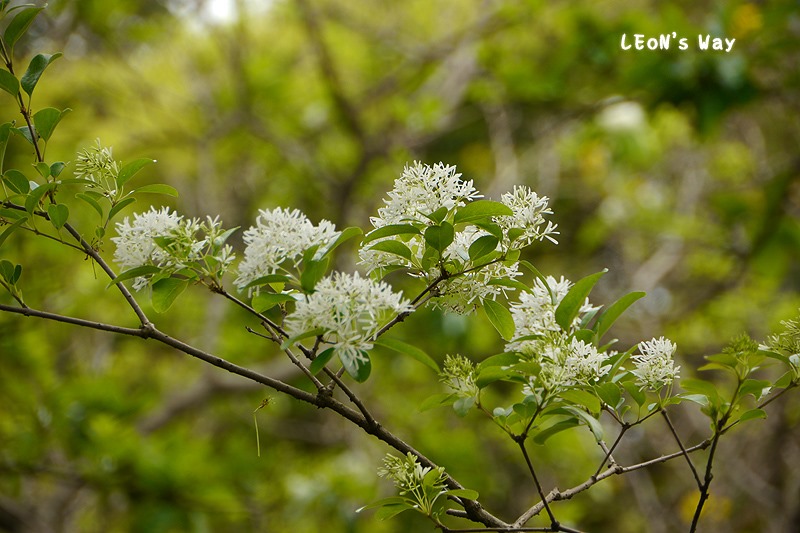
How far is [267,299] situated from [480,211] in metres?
0.21

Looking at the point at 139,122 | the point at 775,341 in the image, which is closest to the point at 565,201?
the point at 139,122

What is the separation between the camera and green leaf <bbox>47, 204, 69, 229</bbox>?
2.27 ft

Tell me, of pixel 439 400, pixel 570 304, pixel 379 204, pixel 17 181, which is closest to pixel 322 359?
pixel 439 400

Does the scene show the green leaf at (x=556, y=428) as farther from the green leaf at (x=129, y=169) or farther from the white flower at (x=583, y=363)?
the green leaf at (x=129, y=169)

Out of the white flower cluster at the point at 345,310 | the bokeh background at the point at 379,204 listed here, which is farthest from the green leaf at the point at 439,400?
the bokeh background at the point at 379,204

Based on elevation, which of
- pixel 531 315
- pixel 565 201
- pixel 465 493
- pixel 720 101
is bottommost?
pixel 465 493

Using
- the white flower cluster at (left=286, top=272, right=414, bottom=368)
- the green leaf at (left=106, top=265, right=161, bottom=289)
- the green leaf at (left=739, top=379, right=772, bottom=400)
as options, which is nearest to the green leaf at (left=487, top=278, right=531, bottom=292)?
the white flower cluster at (left=286, top=272, right=414, bottom=368)

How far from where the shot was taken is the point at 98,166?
717mm

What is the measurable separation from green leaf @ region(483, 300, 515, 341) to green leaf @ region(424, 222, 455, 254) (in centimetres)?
9

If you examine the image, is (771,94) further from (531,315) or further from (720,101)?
(531,315)

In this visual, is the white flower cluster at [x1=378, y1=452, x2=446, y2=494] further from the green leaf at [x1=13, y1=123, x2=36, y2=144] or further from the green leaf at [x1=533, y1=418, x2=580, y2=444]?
the green leaf at [x1=13, y1=123, x2=36, y2=144]

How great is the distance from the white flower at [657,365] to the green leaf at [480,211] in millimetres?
184

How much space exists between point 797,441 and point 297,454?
2421mm

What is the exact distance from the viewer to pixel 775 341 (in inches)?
26.9
